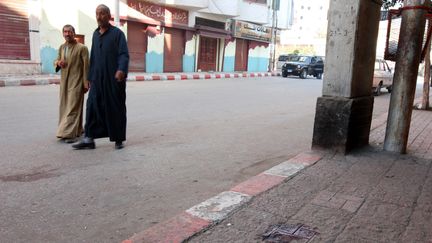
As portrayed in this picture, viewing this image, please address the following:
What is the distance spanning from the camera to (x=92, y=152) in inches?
212

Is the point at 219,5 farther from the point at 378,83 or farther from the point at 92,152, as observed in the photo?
the point at 92,152

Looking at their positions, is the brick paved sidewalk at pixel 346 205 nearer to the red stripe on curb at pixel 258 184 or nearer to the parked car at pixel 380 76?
the red stripe on curb at pixel 258 184

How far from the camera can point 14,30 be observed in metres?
16.5

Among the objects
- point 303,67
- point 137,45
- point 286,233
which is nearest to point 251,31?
point 303,67

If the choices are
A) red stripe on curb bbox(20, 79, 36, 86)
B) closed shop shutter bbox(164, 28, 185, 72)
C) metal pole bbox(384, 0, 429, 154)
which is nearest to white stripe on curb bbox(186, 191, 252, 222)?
metal pole bbox(384, 0, 429, 154)

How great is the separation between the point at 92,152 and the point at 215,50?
23.9 meters

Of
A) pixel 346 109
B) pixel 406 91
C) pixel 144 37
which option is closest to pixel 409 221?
pixel 346 109

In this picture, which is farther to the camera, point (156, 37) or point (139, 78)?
point (156, 37)

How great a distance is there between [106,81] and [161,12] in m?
19.0

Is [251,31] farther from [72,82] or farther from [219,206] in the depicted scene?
[219,206]

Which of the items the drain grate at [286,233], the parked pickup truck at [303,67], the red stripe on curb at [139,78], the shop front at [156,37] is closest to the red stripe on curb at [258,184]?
the drain grate at [286,233]

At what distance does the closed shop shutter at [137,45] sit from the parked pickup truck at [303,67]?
1037 cm

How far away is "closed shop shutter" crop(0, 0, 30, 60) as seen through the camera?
1619 centimetres

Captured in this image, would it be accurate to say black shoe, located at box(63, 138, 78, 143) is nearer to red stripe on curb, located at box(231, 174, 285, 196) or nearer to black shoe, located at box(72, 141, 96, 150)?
black shoe, located at box(72, 141, 96, 150)
